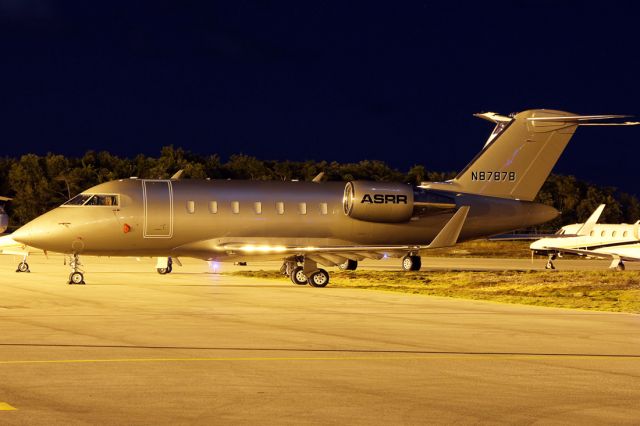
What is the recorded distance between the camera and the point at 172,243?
3594 cm

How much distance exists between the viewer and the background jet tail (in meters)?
40.3

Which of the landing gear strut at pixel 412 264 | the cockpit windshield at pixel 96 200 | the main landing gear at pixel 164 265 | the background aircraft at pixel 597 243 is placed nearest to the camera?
the cockpit windshield at pixel 96 200

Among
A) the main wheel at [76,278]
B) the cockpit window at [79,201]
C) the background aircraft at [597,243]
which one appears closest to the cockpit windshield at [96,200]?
the cockpit window at [79,201]

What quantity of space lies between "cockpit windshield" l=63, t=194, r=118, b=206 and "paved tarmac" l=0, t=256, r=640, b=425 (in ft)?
26.5

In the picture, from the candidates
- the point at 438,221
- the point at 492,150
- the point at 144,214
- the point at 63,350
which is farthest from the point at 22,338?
the point at 492,150

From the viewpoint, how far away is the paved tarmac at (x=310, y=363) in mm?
Answer: 10984

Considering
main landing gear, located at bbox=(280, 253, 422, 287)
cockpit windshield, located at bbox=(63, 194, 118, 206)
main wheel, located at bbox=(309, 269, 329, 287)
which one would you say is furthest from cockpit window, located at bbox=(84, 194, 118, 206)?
main wheel, located at bbox=(309, 269, 329, 287)

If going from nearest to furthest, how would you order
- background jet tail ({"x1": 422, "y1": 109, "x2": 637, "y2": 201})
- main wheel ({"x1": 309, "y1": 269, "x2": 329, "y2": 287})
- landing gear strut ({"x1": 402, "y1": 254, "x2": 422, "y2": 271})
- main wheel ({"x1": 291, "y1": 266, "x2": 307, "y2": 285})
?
1. main wheel ({"x1": 309, "y1": 269, "x2": 329, "y2": 287})
2. main wheel ({"x1": 291, "y1": 266, "x2": 307, "y2": 285})
3. background jet tail ({"x1": 422, "y1": 109, "x2": 637, "y2": 201})
4. landing gear strut ({"x1": 402, "y1": 254, "x2": 422, "y2": 271})

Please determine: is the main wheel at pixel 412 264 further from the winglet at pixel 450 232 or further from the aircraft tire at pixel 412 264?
the winglet at pixel 450 232

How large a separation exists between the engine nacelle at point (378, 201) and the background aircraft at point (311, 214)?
35mm

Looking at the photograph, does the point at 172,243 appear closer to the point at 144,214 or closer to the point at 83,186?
the point at 144,214

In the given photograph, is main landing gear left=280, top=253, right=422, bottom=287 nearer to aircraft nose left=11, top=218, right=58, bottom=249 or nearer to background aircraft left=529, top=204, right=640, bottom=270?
aircraft nose left=11, top=218, right=58, bottom=249

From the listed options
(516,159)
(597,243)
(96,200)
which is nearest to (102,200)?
(96,200)

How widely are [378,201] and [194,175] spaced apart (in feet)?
250
